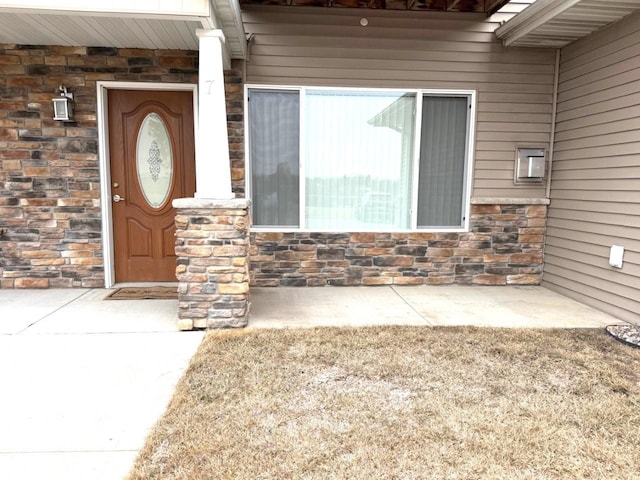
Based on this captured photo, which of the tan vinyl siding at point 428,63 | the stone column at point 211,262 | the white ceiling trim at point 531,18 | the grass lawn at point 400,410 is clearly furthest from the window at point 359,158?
the grass lawn at point 400,410

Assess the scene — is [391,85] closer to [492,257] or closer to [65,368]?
[492,257]

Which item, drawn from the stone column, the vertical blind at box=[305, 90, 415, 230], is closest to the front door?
the vertical blind at box=[305, 90, 415, 230]

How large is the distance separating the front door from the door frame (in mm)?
53

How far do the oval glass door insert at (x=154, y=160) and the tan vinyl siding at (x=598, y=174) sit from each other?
13.8 ft

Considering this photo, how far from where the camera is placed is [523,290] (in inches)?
182

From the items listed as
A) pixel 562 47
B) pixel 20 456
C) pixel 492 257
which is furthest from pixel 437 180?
pixel 20 456

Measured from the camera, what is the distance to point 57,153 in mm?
4250

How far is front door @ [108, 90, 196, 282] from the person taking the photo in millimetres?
4387

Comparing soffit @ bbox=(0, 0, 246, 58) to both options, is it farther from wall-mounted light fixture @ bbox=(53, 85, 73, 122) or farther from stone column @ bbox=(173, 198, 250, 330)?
stone column @ bbox=(173, 198, 250, 330)

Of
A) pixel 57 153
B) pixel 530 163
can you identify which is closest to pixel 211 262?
pixel 57 153

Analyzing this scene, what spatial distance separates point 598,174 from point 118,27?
14.7ft

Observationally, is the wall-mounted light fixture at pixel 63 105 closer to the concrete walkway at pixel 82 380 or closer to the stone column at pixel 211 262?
the concrete walkway at pixel 82 380

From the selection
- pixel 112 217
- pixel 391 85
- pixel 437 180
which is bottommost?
pixel 112 217

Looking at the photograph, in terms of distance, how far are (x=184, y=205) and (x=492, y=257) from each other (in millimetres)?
3450
